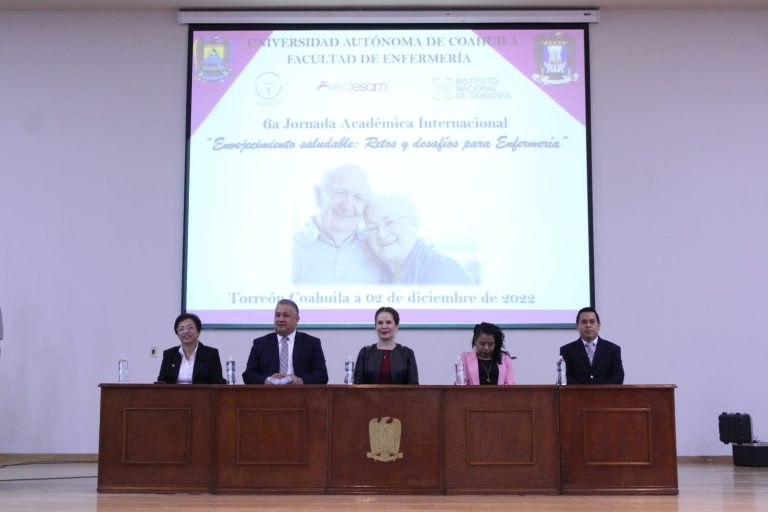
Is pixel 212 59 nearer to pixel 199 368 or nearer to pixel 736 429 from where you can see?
pixel 199 368

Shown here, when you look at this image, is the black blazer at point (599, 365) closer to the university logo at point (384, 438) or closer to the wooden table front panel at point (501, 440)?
the wooden table front panel at point (501, 440)

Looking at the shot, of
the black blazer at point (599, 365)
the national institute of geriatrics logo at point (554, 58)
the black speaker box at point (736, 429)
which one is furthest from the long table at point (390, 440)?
the national institute of geriatrics logo at point (554, 58)

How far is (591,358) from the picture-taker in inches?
236

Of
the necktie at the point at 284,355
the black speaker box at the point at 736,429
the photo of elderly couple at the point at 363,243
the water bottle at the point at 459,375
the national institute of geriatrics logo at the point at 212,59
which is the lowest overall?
the black speaker box at the point at 736,429

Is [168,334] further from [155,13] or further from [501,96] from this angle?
[501,96]

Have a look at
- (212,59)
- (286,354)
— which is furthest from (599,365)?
(212,59)

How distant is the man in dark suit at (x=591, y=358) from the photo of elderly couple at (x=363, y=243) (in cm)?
178

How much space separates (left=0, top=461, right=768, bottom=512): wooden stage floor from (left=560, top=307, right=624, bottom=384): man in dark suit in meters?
0.80

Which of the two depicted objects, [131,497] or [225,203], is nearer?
[131,497]

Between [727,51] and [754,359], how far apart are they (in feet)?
8.50

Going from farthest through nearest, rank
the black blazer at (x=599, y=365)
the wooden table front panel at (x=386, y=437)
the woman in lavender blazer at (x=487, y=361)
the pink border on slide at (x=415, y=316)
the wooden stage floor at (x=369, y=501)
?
the pink border on slide at (x=415, y=316) < the black blazer at (x=599, y=365) < the woman in lavender blazer at (x=487, y=361) < the wooden table front panel at (x=386, y=437) < the wooden stage floor at (x=369, y=501)

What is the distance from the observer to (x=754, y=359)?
772 cm

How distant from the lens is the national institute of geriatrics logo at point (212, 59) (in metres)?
7.91

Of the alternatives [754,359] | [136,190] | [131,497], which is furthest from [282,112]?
[754,359]
